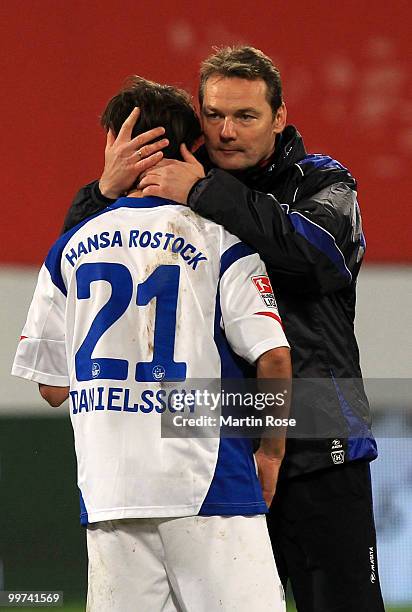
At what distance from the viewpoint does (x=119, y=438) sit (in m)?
1.56

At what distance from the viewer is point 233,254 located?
5.39 ft

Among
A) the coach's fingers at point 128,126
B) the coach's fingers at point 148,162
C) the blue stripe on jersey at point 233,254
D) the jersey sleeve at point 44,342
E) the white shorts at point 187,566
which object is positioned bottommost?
the white shorts at point 187,566

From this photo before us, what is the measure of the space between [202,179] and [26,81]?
176 cm

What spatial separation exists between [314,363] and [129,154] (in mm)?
530

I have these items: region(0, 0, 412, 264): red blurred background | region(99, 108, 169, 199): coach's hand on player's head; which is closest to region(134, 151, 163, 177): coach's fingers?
region(99, 108, 169, 199): coach's hand on player's head

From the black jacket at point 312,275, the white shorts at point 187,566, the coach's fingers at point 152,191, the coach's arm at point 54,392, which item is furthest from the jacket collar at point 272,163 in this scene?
the white shorts at point 187,566

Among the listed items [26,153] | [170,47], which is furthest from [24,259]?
[170,47]

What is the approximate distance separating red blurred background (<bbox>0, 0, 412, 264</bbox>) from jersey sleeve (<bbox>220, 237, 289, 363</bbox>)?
5.56ft

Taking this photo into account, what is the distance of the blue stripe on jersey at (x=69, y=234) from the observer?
5.47 ft

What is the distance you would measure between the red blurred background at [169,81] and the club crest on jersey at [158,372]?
5.88ft

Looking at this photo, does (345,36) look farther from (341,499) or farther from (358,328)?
(341,499)

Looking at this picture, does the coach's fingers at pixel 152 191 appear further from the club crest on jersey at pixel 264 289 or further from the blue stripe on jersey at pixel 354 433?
the blue stripe on jersey at pixel 354 433

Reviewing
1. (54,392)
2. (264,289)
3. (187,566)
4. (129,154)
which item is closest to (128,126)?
(129,154)

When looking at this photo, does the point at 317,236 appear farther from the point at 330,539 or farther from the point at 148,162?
the point at 330,539
